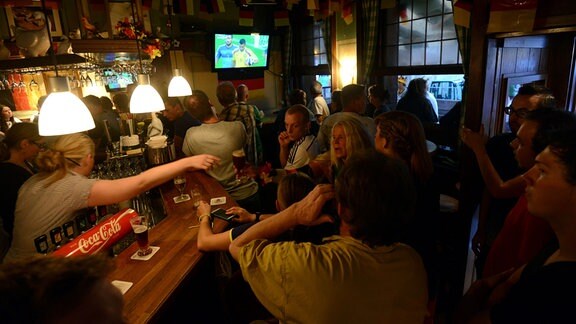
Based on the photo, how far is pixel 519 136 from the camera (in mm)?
1822

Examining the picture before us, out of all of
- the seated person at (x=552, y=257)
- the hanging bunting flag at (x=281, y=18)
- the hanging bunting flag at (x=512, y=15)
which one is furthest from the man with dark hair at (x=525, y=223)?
the hanging bunting flag at (x=281, y=18)

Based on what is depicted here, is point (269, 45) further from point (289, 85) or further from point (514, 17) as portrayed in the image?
point (514, 17)

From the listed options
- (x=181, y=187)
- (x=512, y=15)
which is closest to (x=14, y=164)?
(x=181, y=187)

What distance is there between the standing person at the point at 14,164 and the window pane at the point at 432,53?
190 inches

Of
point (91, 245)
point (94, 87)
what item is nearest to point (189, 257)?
point (91, 245)

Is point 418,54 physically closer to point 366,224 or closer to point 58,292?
point 366,224

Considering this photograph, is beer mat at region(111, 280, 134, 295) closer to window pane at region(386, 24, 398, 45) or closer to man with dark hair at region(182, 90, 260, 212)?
man with dark hair at region(182, 90, 260, 212)

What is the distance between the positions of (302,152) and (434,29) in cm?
335

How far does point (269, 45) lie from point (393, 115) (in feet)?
18.8

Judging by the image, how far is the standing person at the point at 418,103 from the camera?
15.4ft

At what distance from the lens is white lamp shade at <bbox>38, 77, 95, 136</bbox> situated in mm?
1749

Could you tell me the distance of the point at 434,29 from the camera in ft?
15.9

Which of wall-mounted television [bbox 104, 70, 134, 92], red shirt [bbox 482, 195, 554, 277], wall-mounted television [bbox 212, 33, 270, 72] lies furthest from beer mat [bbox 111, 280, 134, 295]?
wall-mounted television [bbox 212, 33, 270, 72]

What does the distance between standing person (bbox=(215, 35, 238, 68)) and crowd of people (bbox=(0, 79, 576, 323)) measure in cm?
428
